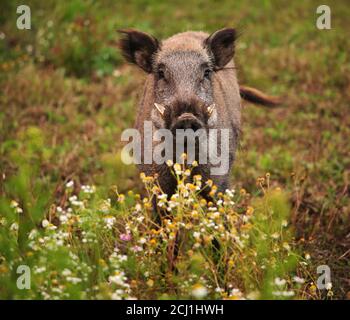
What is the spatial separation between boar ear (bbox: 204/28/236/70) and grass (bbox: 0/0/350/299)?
94cm

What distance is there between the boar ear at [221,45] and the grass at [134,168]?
939 mm

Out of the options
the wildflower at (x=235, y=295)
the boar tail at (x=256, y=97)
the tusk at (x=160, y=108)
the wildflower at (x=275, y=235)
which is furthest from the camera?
the boar tail at (x=256, y=97)

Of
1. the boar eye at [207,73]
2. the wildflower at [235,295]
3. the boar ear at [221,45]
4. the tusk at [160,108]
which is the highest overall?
the boar ear at [221,45]

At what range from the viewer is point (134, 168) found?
19.8ft

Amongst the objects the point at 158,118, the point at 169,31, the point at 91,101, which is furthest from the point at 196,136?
the point at 169,31

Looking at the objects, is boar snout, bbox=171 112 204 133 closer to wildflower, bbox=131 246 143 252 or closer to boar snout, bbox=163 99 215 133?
boar snout, bbox=163 99 215 133

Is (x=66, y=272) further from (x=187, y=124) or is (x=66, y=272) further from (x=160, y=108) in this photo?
(x=160, y=108)

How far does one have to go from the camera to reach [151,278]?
12.0ft

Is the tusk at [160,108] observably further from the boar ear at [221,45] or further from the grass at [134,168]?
the boar ear at [221,45]

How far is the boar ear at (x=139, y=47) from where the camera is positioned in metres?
5.34

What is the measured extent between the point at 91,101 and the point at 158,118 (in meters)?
3.79

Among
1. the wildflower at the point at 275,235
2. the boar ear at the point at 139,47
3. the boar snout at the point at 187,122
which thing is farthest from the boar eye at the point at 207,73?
the wildflower at the point at 275,235

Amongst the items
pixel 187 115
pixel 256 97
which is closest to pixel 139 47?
pixel 187 115

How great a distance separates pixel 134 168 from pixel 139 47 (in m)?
1.27
